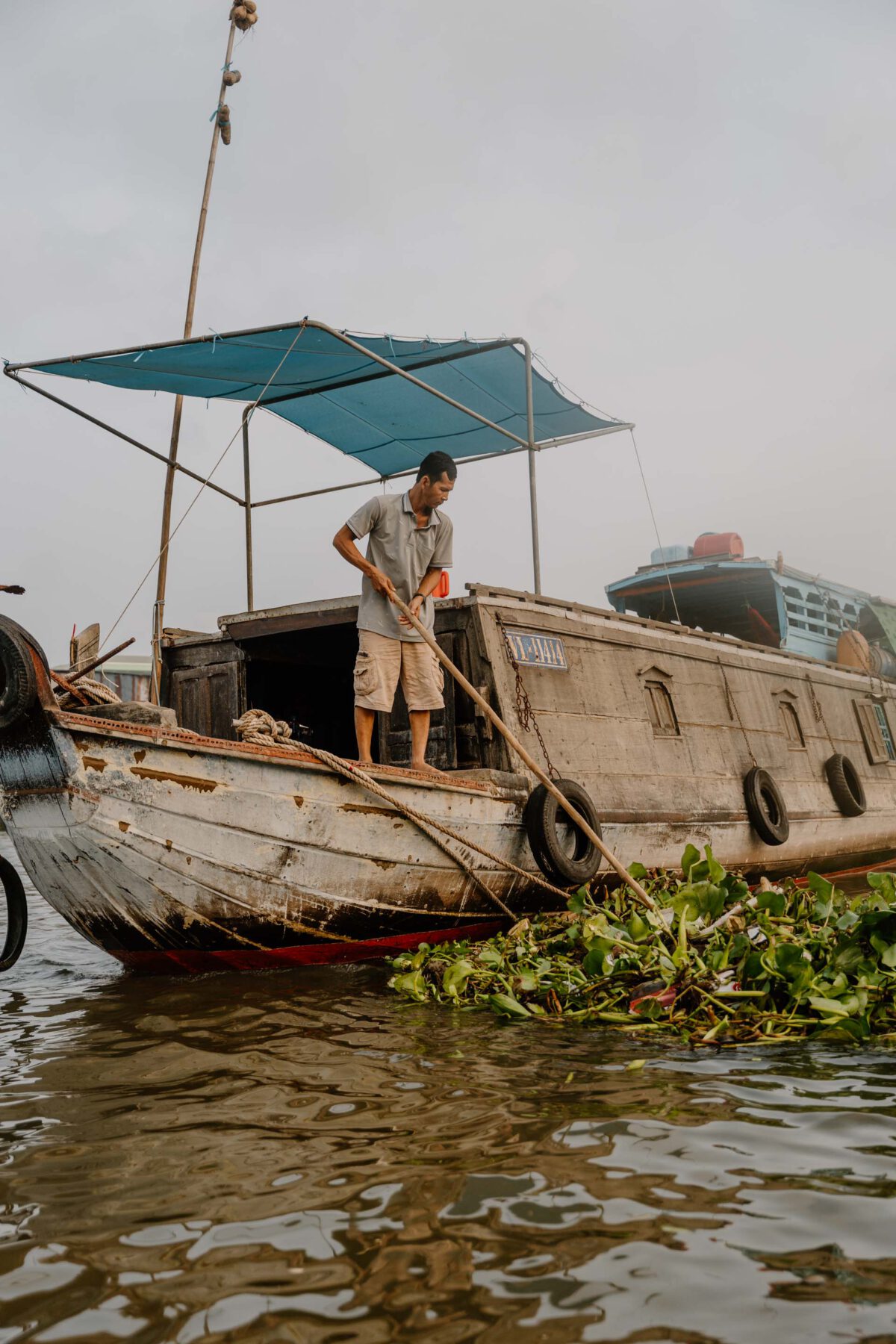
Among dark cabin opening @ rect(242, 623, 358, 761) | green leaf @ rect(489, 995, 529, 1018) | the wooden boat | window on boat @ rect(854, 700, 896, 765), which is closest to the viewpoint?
green leaf @ rect(489, 995, 529, 1018)

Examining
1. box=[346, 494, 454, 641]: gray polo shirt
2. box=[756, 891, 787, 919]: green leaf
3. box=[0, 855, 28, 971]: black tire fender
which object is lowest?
box=[756, 891, 787, 919]: green leaf

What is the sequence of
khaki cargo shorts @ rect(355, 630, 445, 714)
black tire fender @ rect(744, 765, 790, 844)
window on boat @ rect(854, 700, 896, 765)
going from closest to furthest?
khaki cargo shorts @ rect(355, 630, 445, 714)
black tire fender @ rect(744, 765, 790, 844)
window on boat @ rect(854, 700, 896, 765)

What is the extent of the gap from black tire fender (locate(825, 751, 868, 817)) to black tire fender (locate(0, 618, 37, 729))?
341 inches

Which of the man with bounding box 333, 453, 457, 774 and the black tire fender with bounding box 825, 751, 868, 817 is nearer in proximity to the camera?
the man with bounding box 333, 453, 457, 774

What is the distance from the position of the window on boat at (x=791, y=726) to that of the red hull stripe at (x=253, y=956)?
599cm

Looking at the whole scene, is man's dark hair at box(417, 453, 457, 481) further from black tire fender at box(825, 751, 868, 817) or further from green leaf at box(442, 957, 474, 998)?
black tire fender at box(825, 751, 868, 817)

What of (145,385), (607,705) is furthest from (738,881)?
(145,385)

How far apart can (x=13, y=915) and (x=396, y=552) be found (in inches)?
110

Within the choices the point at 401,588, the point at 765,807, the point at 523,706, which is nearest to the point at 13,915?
the point at 401,588

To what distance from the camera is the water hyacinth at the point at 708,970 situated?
3.59 meters

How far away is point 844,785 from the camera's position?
1055 cm

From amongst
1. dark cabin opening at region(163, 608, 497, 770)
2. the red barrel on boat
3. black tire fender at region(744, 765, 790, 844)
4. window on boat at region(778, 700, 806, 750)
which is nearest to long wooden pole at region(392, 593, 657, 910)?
dark cabin opening at region(163, 608, 497, 770)

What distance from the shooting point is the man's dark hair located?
5.65 metres

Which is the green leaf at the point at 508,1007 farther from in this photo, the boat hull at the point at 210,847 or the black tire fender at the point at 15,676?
the black tire fender at the point at 15,676
